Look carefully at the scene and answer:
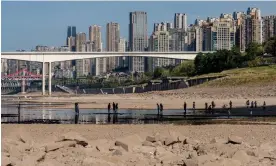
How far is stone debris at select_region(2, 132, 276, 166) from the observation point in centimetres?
1026

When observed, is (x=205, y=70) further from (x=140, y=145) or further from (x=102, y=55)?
(x=140, y=145)

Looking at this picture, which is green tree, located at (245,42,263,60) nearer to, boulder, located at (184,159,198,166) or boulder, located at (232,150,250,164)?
boulder, located at (232,150,250,164)

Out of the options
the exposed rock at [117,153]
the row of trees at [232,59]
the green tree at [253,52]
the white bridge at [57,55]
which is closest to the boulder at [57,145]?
the exposed rock at [117,153]

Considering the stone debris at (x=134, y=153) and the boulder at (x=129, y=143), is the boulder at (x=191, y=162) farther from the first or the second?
the boulder at (x=129, y=143)

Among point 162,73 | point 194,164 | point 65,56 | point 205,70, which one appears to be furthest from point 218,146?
point 162,73

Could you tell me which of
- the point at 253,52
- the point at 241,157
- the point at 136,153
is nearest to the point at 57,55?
the point at 253,52

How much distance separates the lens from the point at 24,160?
1010 centimetres

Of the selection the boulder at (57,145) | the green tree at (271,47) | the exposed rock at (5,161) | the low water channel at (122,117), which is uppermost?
the green tree at (271,47)

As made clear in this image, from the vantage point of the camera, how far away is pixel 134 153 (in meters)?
11.7

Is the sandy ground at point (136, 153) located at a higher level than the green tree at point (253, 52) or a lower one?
lower

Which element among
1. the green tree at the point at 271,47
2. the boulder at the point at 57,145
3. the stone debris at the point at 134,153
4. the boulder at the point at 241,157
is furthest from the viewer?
the green tree at the point at 271,47

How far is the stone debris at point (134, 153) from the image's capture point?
1026 centimetres

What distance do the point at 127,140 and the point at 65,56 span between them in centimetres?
13757

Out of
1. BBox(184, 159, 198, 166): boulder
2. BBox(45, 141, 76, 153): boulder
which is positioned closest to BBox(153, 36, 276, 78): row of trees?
BBox(45, 141, 76, 153): boulder
